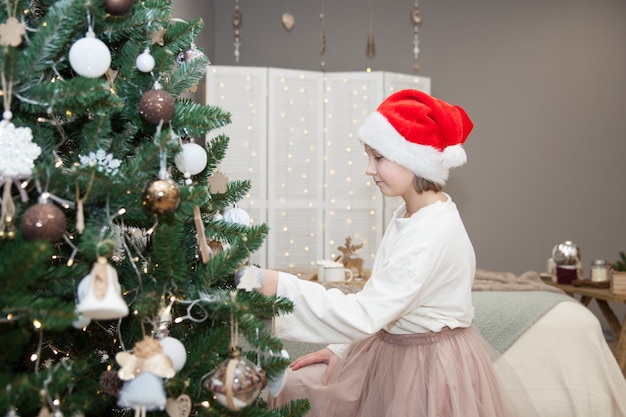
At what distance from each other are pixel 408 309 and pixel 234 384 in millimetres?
588

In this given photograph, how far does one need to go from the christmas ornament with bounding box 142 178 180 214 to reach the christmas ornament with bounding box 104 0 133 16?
270mm

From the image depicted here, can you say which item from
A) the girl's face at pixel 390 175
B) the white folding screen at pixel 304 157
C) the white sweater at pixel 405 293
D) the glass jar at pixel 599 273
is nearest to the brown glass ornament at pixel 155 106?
the white sweater at pixel 405 293

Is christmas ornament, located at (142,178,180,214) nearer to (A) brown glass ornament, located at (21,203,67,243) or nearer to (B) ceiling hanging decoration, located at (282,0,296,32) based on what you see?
(A) brown glass ornament, located at (21,203,67,243)

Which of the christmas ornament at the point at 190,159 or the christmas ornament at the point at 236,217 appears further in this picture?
the christmas ornament at the point at 236,217

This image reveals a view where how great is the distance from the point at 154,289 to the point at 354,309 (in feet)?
1.62

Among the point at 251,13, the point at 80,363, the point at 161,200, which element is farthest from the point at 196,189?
the point at 251,13

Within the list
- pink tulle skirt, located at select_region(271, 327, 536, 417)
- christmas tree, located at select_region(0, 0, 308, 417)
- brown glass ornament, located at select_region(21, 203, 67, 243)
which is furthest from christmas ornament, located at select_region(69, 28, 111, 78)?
pink tulle skirt, located at select_region(271, 327, 536, 417)

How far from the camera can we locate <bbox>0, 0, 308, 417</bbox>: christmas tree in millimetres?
854

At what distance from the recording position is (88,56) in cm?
96

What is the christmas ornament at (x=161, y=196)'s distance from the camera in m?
0.94

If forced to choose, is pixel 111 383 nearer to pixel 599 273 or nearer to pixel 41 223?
pixel 41 223

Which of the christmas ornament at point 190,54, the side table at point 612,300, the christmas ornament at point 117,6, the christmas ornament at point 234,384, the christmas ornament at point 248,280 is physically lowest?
the side table at point 612,300

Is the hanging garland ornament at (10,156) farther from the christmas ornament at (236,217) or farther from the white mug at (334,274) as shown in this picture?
the white mug at (334,274)

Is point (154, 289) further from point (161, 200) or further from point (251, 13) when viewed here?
point (251, 13)
